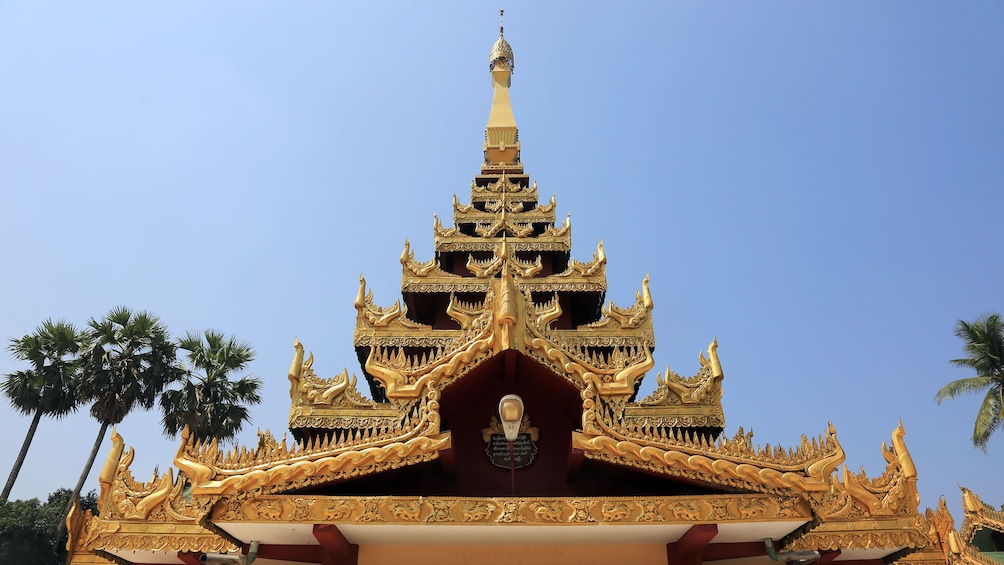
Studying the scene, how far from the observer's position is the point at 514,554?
282 inches

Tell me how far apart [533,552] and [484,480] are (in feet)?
3.44

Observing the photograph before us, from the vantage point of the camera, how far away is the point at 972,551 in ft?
57.9

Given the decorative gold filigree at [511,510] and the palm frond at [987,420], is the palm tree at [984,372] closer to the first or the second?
the palm frond at [987,420]

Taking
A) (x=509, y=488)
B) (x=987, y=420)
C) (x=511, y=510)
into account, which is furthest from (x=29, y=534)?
(x=987, y=420)

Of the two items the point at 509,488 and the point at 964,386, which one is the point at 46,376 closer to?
the point at 509,488

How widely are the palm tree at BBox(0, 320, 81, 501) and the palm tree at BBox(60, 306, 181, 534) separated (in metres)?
0.82

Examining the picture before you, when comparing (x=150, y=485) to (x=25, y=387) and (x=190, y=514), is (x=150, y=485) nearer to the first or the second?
(x=190, y=514)

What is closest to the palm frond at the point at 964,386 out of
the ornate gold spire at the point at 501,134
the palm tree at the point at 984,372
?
the palm tree at the point at 984,372

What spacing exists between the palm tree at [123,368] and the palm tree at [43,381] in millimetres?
818

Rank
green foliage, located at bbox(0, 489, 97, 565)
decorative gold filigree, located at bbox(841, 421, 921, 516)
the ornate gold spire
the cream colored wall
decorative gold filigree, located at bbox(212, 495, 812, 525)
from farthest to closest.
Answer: the ornate gold spire → green foliage, located at bbox(0, 489, 97, 565) → decorative gold filigree, located at bbox(841, 421, 921, 516) → the cream colored wall → decorative gold filigree, located at bbox(212, 495, 812, 525)

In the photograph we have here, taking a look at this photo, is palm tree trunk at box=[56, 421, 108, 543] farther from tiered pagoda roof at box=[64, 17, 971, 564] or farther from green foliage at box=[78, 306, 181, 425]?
tiered pagoda roof at box=[64, 17, 971, 564]

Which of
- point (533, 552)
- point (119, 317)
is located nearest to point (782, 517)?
point (533, 552)

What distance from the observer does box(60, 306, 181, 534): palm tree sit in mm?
22281

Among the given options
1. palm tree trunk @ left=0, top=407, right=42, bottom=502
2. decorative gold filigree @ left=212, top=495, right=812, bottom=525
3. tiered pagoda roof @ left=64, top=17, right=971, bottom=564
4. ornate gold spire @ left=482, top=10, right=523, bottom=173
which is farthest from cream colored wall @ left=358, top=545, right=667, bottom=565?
palm tree trunk @ left=0, top=407, right=42, bottom=502
